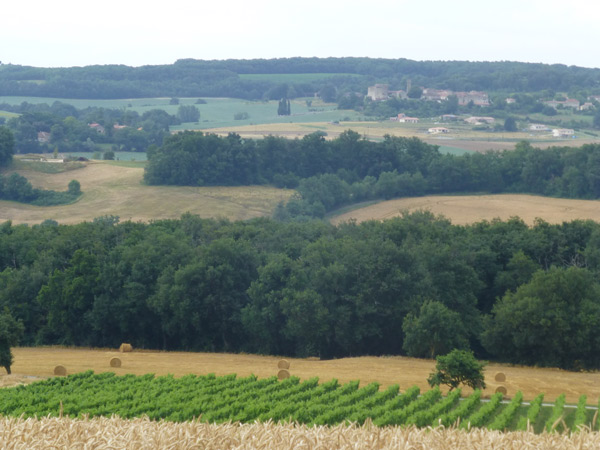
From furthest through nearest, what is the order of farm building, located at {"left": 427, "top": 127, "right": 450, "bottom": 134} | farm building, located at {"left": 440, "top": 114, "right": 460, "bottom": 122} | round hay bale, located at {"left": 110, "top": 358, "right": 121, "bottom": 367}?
1. farm building, located at {"left": 440, "top": 114, "right": 460, "bottom": 122}
2. farm building, located at {"left": 427, "top": 127, "right": 450, "bottom": 134}
3. round hay bale, located at {"left": 110, "top": 358, "right": 121, "bottom": 367}

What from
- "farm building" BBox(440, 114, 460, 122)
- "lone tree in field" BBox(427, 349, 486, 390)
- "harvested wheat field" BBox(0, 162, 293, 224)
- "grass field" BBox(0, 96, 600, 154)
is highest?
"lone tree in field" BBox(427, 349, 486, 390)

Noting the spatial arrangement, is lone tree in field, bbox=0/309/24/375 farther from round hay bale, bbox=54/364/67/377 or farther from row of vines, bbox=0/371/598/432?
row of vines, bbox=0/371/598/432

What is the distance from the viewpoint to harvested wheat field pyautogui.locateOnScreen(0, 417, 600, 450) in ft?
53.7

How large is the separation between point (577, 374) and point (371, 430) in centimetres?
3315

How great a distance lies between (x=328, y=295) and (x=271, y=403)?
26.1 metres

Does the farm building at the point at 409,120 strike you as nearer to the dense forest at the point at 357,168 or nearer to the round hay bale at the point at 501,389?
the dense forest at the point at 357,168

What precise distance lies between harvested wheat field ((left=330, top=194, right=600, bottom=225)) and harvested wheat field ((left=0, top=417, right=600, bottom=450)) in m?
81.8

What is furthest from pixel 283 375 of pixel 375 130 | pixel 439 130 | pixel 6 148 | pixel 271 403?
pixel 439 130

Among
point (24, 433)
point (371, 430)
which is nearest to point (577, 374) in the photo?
point (371, 430)

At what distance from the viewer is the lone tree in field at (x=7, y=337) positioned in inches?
1626

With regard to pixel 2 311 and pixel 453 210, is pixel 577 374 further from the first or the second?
pixel 453 210

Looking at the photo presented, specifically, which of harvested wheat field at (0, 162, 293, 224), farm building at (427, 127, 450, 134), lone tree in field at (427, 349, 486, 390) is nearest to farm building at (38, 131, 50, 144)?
harvested wheat field at (0, 162, 293, 224)

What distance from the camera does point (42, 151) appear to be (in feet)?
497

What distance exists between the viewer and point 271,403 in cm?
3116
